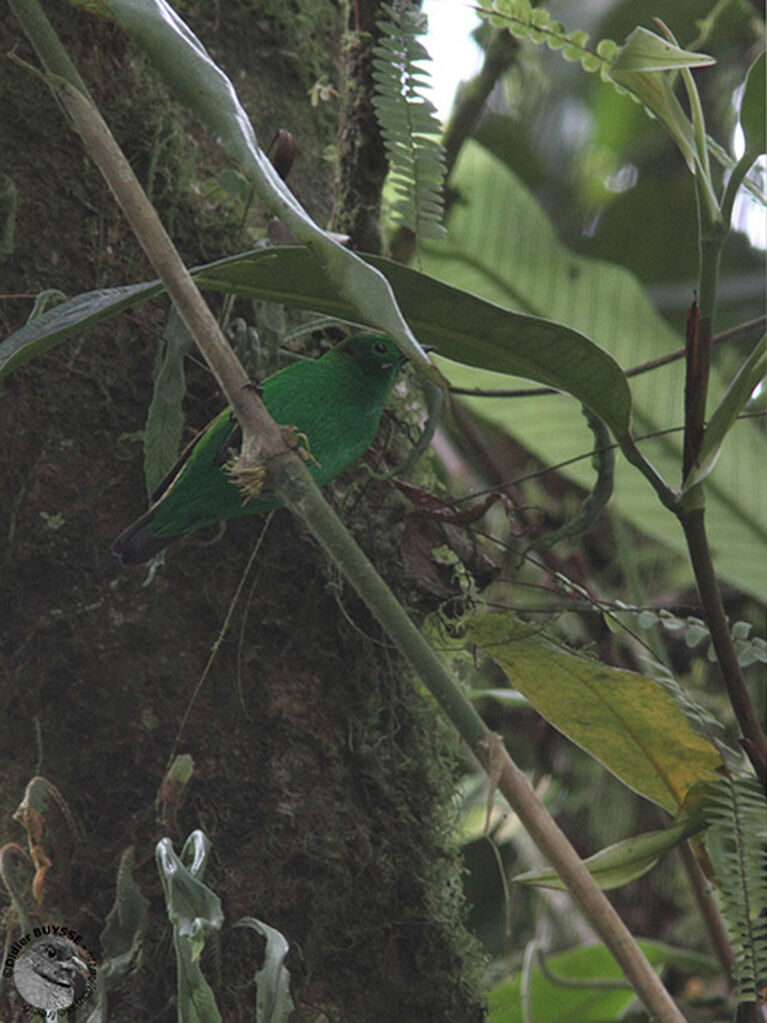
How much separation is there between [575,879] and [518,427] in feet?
2.99

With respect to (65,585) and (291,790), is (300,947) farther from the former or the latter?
(65,585)

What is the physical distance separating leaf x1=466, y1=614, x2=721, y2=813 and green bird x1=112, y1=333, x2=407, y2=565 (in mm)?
163

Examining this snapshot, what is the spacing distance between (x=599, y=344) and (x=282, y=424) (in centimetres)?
80

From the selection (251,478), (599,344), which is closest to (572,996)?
(599,344)

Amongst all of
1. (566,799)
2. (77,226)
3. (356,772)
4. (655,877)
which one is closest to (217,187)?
(77,226)

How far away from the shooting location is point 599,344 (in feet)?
4.54

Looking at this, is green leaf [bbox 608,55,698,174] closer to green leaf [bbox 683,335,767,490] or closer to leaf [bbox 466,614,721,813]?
green leaf [bbox 683,335,767,490]

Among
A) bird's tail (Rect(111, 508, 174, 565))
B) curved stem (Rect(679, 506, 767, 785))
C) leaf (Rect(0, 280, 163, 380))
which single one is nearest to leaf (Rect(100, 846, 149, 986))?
bird's tail (Rect(111, 508, 174, 565))

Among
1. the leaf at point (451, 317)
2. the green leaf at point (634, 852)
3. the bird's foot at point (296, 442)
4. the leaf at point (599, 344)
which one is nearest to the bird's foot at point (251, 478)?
the bird's foot at point (296, 442)

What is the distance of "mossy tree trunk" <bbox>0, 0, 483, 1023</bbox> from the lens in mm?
730

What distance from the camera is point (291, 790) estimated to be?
2.51ft

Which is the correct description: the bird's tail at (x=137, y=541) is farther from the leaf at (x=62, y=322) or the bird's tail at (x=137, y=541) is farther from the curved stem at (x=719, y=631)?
the curved stem at (x=719, y=631)

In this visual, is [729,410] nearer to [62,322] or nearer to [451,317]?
[451,317]

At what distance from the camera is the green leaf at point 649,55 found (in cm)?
65
